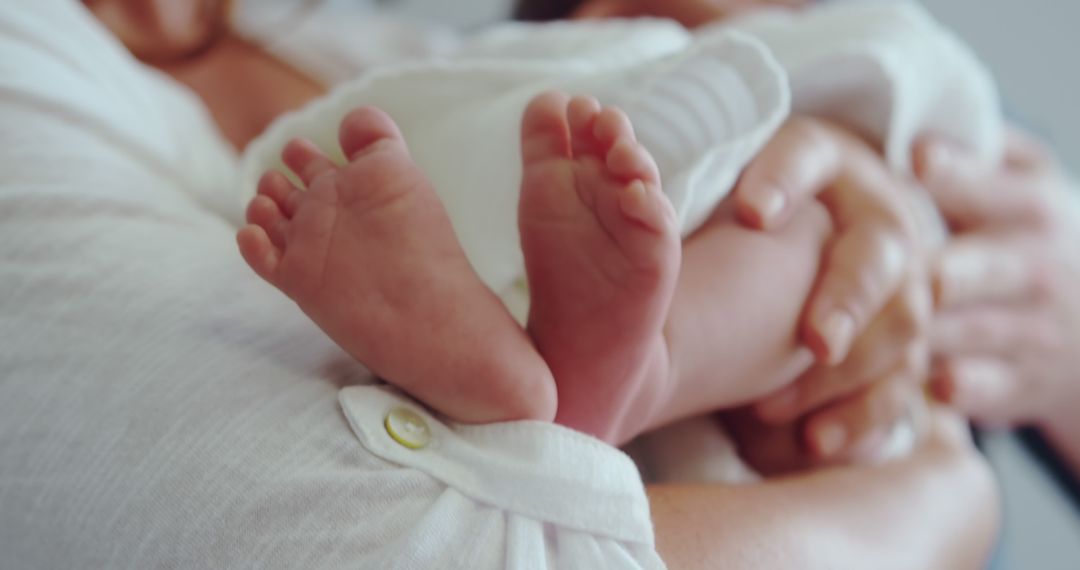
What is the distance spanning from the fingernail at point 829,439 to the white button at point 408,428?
0.29m

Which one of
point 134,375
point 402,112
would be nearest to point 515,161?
point 402,112

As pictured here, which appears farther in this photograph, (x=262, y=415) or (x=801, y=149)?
(x=801, y=149)

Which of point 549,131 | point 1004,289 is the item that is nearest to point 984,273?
point 1004,289

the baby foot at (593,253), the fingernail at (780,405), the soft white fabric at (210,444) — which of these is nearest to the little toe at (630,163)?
the baby foot at (593,253)

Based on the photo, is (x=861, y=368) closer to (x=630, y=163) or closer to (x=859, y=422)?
(x=859, y=422)

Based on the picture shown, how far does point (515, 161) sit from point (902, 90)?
290mm

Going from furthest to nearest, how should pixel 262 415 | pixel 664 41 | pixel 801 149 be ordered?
pixel 664 41 → pixel 801 149 → pixel 262 415

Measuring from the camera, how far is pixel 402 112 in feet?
1.87

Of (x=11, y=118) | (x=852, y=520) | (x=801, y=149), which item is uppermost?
(x=11, y=118)

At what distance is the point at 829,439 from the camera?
0.54m

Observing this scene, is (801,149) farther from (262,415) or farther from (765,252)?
(262,415)

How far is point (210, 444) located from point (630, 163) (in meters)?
0.19

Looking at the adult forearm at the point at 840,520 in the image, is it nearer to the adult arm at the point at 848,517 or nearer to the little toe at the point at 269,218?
the adult arm at the point at 848,517

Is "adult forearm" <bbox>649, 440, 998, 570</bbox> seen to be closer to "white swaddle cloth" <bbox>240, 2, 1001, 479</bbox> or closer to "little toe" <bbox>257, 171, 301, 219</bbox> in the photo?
"white swaddle cloth" <bbox>240, 2, 1001, 479</bbox>
